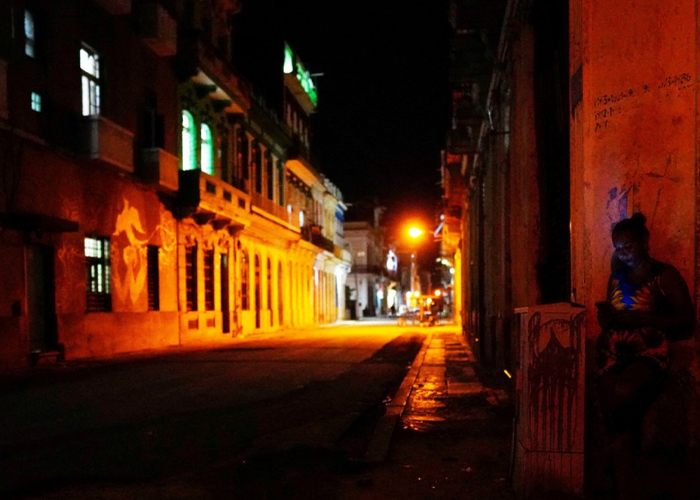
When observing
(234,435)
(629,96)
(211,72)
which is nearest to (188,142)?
(211,72)

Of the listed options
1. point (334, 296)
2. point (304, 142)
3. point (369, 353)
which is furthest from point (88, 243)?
point (334, 296)

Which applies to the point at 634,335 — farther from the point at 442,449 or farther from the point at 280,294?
the point at 280,294

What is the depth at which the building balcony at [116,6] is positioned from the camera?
1653 cm

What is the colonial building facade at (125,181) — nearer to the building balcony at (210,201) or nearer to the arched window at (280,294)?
the building balcony at (210,201)

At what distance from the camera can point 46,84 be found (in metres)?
14.6

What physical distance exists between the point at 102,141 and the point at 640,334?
47.6 feet

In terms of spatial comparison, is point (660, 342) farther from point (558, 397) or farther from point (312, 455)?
point (312, 455)

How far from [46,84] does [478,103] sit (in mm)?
9582

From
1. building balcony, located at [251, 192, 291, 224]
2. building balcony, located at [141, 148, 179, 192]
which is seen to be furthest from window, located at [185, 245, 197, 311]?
building balcony, located at [251, 192, 291, 224]

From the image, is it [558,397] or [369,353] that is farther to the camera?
[369,353]

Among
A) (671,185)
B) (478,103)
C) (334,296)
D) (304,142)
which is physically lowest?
(334,296)

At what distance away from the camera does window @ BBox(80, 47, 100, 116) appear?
54.1ft

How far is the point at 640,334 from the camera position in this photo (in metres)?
3.92

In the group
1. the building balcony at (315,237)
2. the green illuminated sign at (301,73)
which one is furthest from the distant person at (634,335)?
the building balcony at (315,237)
